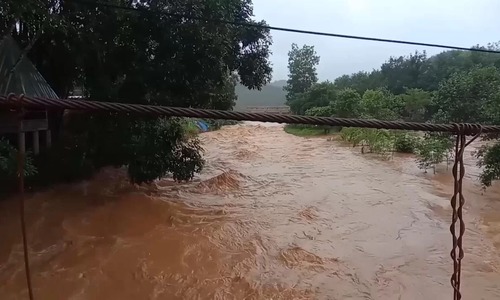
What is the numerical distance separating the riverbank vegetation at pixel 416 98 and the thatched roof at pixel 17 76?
495cm

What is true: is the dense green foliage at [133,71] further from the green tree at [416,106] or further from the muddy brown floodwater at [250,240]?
the green tree at [416,106]

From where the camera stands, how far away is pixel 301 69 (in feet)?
71.9

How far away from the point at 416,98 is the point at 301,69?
358 inches

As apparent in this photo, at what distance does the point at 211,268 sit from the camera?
416cm

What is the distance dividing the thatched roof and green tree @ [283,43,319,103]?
1726 centimetres

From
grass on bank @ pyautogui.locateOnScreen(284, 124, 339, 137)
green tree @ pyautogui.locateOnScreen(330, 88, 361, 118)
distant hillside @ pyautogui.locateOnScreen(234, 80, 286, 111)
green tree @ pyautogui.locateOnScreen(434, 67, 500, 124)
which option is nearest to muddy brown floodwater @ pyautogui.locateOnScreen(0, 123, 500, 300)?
green tree @ pyautogui.locateOnScreen(434, 67, 500, 124)

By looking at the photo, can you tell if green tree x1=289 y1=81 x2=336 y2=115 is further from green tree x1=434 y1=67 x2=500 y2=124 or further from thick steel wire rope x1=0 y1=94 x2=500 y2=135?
thick steel wire rope x1=0 y1=94 x2=500 y2=135

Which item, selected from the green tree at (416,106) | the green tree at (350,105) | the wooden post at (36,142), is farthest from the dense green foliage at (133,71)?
the green tree at (416,106)

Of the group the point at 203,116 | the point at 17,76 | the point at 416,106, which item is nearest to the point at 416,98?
the point at 416,106

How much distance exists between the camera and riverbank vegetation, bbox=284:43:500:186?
7.44 metres

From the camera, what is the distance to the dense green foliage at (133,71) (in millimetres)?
5129

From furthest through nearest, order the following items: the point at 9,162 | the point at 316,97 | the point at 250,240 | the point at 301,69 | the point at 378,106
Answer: the point at 301,69 → the point at 316,97 → the point at 378,106 → the point at 250,240 → the point at 9,162

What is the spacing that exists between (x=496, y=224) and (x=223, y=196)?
3.69m

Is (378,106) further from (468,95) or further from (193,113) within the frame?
(193,113)
